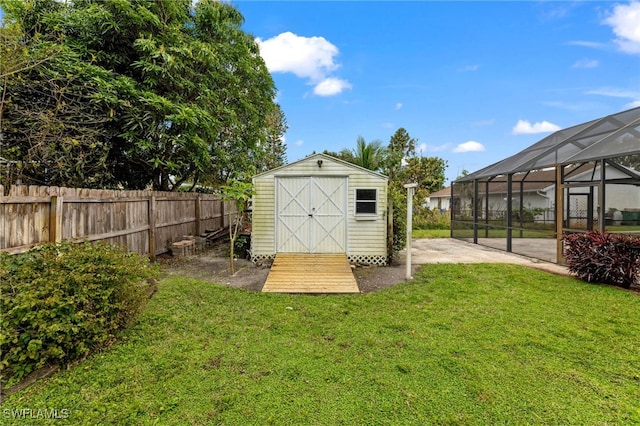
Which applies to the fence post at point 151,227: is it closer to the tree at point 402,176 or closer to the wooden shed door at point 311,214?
the wooden shed door at point 311,214

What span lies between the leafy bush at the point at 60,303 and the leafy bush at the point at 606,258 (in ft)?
27.1

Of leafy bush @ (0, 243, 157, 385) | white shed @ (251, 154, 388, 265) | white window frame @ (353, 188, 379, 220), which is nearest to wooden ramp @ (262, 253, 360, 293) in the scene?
white shed @ (251, 154, 388, 265)

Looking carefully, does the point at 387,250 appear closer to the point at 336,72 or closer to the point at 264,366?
the point at 264,366

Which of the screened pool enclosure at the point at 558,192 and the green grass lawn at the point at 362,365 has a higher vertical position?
the screened pool enclosure at the point at 558,192

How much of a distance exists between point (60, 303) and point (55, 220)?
8.84 feet

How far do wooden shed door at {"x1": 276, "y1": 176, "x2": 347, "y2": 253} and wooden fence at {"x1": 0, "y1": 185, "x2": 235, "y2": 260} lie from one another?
1573 mm

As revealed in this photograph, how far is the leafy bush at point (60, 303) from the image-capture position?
240 centimetres

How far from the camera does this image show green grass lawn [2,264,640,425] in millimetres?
2145

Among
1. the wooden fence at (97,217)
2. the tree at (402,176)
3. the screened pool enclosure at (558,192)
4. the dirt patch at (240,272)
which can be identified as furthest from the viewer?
the tree at (402,176)

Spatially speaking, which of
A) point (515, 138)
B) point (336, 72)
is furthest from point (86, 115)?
point (515, 138)

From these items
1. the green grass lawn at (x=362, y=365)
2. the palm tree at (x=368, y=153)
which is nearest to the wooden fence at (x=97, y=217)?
the green grass lawn at (x=362, y=365)

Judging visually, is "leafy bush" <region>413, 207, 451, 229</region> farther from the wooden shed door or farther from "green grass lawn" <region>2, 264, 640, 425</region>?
"green grass lawn" <region>2, 264, 640, 425</region>

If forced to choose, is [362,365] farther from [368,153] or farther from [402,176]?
[402,176]

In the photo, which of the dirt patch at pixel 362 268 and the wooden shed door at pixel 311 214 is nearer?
the dirt patch at pixel 362 268
